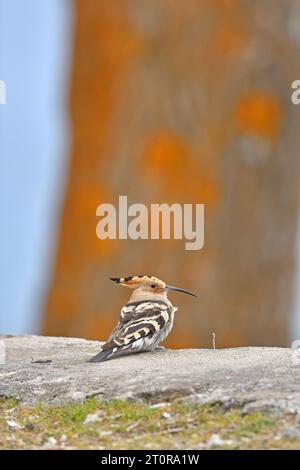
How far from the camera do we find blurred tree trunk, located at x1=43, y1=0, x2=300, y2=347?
34.1ft

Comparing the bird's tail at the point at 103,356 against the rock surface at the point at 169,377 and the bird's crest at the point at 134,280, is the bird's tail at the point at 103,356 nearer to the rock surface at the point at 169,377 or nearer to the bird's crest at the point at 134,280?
the rock surface at the point at 169,377

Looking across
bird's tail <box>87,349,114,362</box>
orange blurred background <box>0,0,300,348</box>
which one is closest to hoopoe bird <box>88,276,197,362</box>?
bird's tail <box>87,349,114,362</box>

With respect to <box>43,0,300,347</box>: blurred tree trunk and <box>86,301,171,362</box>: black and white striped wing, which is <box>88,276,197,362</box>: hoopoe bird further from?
<box>43,0,300,347</box>: blurred tree trunk

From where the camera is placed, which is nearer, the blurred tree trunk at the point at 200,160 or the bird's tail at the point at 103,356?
the bird's tail at the point at 103,356

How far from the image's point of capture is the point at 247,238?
10.5 meters

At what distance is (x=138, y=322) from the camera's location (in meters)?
7.59

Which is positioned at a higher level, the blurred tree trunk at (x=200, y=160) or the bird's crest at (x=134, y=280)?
the blurred tree trunk at (x=200, y=160)

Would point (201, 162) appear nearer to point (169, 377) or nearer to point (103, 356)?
point (103, 356)

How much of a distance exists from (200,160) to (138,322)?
311cm

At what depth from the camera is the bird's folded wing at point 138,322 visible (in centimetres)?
742

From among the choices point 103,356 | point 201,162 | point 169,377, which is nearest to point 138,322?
point 103,356

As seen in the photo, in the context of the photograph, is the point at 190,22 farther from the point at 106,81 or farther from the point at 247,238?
the point at 247,238

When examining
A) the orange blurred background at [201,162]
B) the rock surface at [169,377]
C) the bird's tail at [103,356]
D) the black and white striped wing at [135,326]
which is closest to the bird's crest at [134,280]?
the black and white striped wing at [135,326]

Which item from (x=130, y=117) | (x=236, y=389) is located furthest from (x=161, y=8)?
(x=236, y=389)
